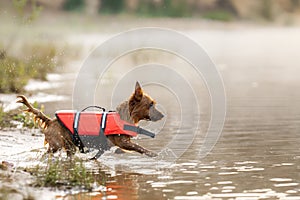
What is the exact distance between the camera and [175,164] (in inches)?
424

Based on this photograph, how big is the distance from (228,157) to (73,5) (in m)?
33.2

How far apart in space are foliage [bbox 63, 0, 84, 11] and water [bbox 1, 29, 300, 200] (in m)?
22.0

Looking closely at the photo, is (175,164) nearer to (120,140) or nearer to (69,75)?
(120,140)

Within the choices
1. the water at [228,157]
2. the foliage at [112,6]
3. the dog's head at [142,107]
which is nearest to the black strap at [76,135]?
the water at [228,157]

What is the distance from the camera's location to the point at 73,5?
43406 millimetres

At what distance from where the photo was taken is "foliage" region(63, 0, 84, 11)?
4240 centimetres

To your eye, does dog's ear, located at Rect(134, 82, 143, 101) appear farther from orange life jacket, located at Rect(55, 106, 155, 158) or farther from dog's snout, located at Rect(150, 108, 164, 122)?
orange life jacket, located at Rect(55, 106, 155, 158)

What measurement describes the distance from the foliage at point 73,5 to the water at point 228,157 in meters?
22.0

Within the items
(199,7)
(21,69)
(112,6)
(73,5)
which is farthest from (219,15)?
(21,69)

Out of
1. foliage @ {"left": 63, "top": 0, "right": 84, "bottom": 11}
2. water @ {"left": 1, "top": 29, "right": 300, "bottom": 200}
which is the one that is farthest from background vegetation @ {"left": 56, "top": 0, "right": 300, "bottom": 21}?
water @ {"left": 1, "top": 29, "right": 300, "bottom": 200}

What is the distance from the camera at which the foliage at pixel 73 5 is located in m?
42.4

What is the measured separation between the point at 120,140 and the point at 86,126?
19.1 inches

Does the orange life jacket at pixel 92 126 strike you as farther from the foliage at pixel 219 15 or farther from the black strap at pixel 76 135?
the foliage at pixel 219 15

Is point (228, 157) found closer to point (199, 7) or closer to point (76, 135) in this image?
point (76, 135)
